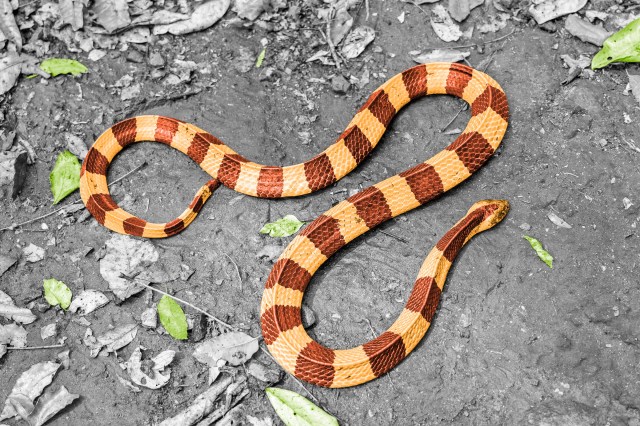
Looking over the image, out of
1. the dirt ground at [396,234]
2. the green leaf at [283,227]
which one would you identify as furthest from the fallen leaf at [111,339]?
the green leaf at [283,227]

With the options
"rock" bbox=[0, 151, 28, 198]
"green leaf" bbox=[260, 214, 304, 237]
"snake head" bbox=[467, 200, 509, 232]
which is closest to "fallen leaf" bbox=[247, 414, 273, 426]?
"green leaf" bbox=[260, 214, 304, 237]

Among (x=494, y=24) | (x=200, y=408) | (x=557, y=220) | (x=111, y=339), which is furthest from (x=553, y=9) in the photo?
(x=111, y=339)

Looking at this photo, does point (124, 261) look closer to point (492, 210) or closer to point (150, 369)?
point (150, 369)

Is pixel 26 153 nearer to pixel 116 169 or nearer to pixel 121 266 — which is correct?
pixel 116 169

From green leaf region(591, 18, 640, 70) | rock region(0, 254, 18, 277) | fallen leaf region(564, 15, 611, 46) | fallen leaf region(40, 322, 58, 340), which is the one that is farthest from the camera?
fallen leaf region(564, 15, 611, 46)

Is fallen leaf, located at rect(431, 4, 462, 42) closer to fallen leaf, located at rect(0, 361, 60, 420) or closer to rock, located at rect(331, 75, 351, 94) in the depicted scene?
rock, located at rect(331, 75, 351, 94)

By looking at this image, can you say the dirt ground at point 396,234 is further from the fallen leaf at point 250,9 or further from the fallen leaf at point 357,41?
the fallen leaf at point 250,9

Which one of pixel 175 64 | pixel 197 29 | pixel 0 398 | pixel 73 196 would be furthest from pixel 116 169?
pixel 0 398
